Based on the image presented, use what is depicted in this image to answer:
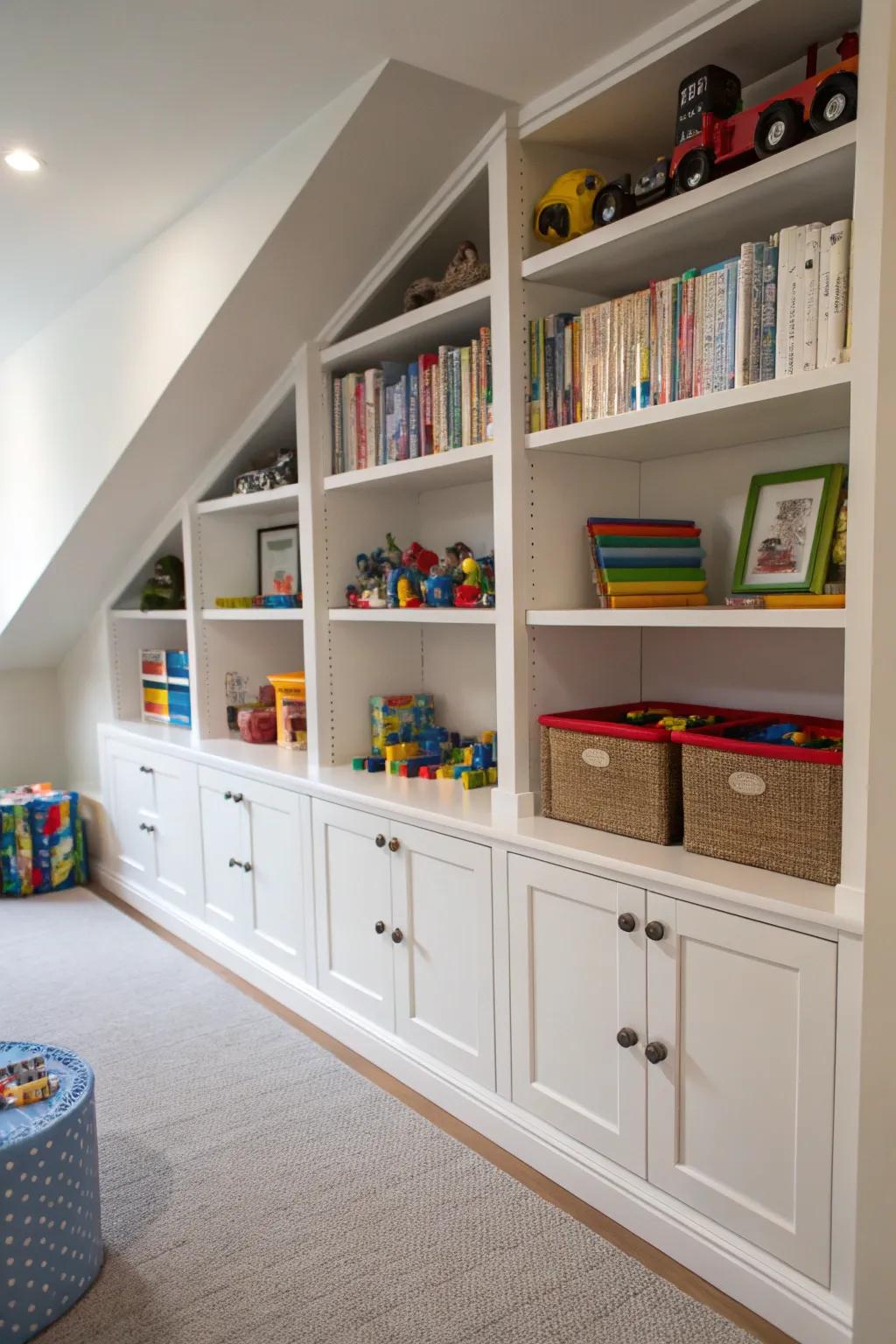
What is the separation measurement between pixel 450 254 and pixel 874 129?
1.53 m

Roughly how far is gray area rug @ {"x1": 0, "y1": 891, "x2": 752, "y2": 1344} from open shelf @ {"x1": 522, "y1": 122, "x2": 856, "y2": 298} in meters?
1.94

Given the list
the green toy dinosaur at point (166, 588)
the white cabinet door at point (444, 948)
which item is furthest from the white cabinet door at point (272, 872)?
the green toy dinosaur at point (166, 588)

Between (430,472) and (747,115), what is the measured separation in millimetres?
1129

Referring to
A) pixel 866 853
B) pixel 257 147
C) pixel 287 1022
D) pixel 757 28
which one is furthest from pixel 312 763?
pixel 757 28

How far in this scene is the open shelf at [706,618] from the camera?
5.05 feet

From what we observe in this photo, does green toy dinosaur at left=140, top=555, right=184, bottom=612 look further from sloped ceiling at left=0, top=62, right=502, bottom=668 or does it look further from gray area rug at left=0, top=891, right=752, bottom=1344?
gray area rug at left=0, top=891, right=752, bottom=1344

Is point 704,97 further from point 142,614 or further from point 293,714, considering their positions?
point 142,614

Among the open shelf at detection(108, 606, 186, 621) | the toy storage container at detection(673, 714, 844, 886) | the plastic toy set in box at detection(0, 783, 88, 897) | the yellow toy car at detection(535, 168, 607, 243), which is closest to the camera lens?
the toy storage container at detection(673, 714, 844, 886)

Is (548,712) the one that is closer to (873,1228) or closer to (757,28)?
(873,1228)

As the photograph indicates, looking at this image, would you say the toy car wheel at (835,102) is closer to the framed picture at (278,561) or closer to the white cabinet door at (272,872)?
the white cabinet door at (272,872)

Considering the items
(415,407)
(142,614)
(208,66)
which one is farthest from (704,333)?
(142,614)

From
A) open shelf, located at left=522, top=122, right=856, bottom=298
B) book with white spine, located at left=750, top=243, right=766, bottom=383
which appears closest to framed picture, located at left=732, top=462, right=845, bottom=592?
book with white spine, located at left=750, top=243, right=766, bottom=383

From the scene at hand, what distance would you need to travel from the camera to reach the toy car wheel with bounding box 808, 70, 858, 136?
4.88 feet

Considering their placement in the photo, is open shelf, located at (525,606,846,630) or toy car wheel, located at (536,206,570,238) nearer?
open shelf, located at (525,606,846,630)
